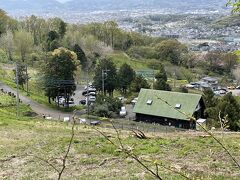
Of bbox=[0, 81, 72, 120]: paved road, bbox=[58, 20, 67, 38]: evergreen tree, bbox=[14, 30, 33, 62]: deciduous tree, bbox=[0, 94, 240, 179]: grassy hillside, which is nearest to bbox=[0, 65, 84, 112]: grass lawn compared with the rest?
bbox=[0, 81, 72, 120]: paved road

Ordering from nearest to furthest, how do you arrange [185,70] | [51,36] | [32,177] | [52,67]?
[32,177] → [52,67] → [51,36] → [185,70]

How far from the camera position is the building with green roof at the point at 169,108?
26859 millimetres

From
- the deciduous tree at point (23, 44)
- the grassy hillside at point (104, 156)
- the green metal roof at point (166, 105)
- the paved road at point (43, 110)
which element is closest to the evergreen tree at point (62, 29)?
the deciduous tree at point (23, 44)

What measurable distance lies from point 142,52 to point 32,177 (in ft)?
178

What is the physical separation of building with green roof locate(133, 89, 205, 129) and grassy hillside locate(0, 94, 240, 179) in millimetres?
11329

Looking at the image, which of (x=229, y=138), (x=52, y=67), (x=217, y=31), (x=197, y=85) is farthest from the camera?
(x=217, y=31)

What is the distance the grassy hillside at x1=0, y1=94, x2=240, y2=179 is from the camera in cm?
1038

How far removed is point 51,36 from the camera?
49000mm

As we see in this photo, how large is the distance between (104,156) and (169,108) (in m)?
15.8

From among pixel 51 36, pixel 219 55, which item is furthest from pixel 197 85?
pixel 51 36

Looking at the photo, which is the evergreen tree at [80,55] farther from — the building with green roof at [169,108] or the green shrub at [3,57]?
the building with green roof at [169,108]

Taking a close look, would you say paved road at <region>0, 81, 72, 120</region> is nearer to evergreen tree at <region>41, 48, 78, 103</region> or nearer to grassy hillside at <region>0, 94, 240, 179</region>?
evergreen tree at <region>41, 48, 78, 103</region>

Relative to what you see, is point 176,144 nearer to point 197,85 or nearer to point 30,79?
point 30,79

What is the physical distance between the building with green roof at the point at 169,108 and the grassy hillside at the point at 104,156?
1133 centimetres
